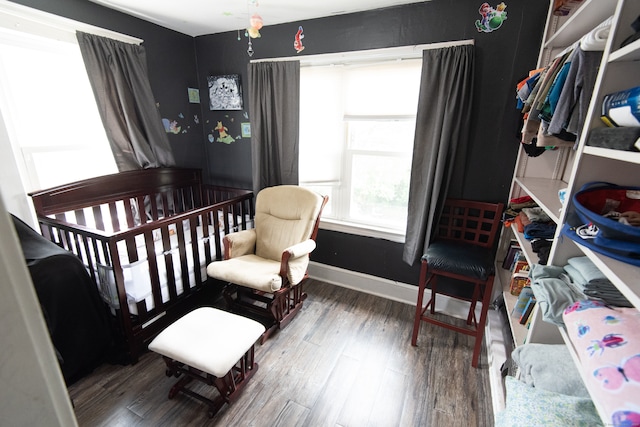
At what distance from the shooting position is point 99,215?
89.4 inches

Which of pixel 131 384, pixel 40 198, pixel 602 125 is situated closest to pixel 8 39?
pixel 40 198

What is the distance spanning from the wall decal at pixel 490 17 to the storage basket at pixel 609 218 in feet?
4.68

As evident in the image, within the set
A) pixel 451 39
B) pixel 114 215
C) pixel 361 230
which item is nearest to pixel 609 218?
pixel 451 39

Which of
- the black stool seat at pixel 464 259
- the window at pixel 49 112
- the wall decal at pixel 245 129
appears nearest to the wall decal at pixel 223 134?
the wall decal at pixel 245 129

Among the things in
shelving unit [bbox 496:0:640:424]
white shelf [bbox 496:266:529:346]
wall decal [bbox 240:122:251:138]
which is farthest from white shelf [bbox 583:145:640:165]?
wall decal [bbox 240:122:251:138]

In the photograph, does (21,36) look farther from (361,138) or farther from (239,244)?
(361,138)

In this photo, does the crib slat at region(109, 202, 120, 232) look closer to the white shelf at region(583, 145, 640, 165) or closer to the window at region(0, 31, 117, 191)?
the window at region(0, 31, 117, 191)

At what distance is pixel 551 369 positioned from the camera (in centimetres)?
100

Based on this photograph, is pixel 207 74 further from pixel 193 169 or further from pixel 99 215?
pixel 99 215

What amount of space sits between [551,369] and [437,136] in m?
1.50

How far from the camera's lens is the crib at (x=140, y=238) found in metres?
1.72

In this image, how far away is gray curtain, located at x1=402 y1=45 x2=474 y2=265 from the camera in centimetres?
191

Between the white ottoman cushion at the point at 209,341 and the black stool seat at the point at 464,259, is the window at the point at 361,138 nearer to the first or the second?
the black stool seat at the point at 464,259

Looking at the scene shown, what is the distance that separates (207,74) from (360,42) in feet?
5.43
